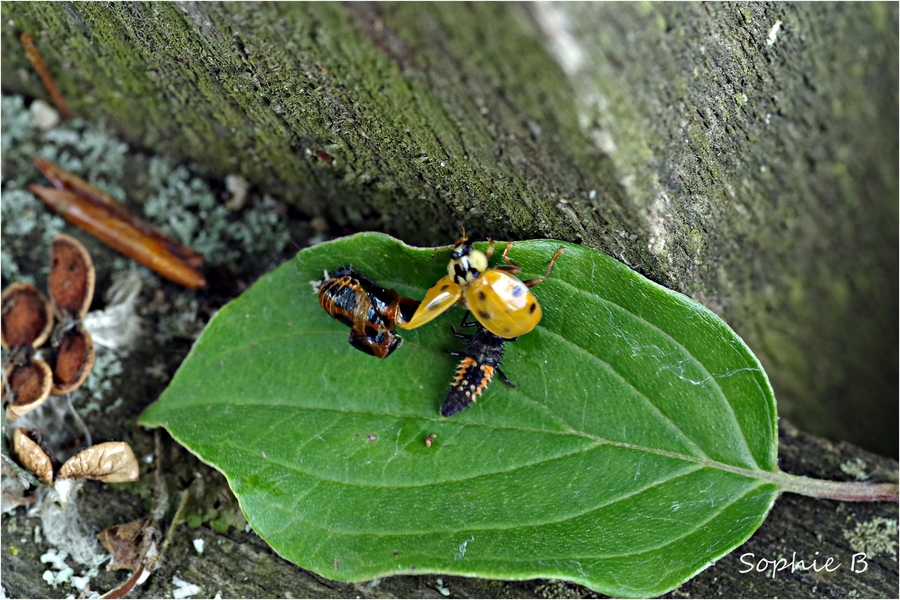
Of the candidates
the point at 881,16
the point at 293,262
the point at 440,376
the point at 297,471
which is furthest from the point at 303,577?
the point at 881,16

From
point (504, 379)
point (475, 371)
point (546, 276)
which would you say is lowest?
point (504, 379)

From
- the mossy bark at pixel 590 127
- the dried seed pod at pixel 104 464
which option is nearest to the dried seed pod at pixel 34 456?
the dried seed pod at pixel 104 464

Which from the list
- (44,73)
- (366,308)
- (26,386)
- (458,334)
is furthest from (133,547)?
(44,73)

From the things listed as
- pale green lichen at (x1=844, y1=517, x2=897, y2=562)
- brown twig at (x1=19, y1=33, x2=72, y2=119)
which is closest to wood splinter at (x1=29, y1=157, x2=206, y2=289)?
brown twig at (x1=19, y1=33, x2=72, y2=119)

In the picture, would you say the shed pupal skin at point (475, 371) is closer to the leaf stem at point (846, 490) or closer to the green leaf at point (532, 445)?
the green leaf at point (532, 445)

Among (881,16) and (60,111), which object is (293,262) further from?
(881,16)

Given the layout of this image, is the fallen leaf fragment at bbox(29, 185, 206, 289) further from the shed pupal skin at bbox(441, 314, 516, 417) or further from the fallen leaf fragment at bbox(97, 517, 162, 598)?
the shed pupal skin at bbox(441, 314, 516, 417)

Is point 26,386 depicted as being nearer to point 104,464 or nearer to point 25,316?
point 25,316
